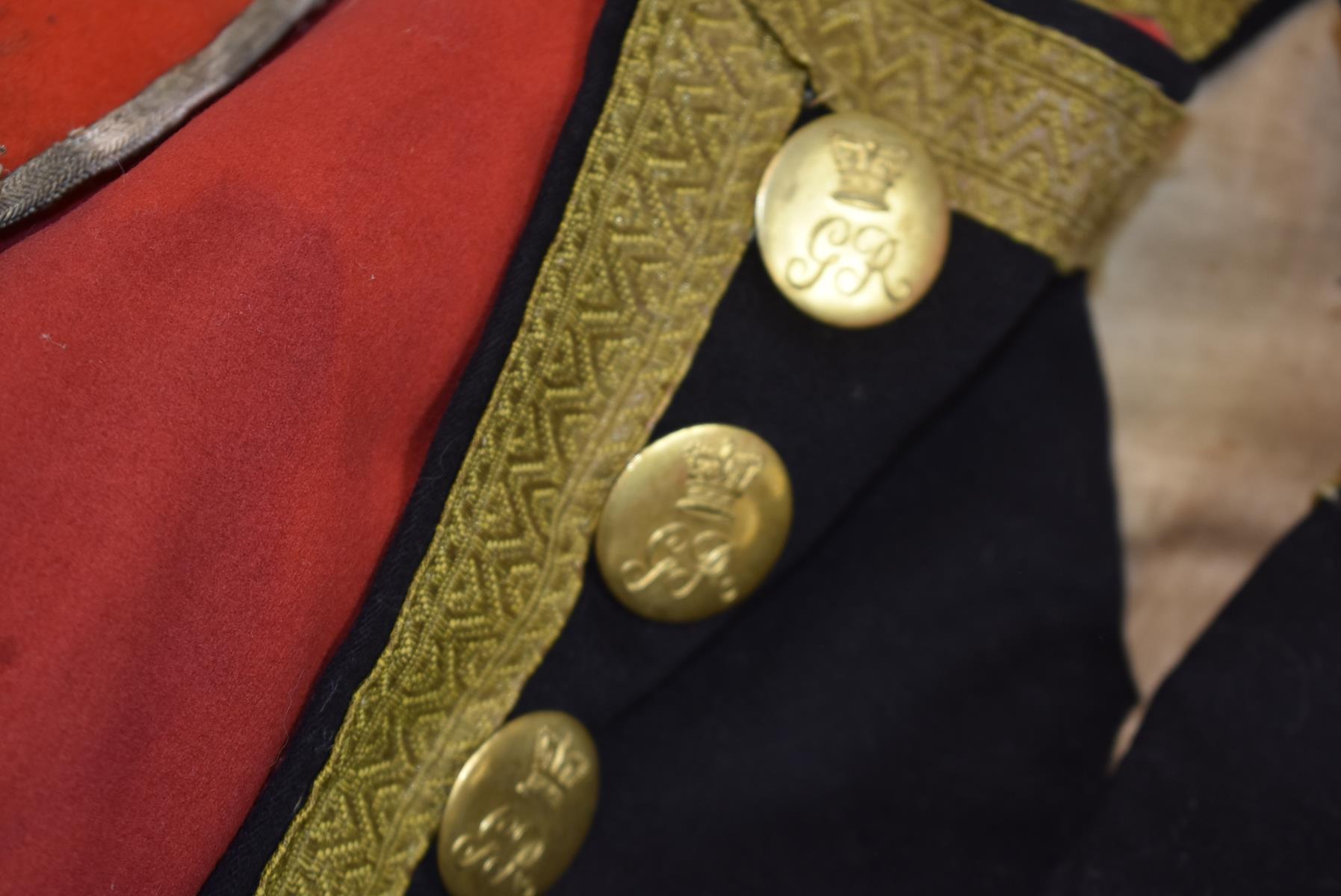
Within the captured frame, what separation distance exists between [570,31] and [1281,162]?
1.70 ft

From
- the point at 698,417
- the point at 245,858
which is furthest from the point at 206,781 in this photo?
the point at 698,417

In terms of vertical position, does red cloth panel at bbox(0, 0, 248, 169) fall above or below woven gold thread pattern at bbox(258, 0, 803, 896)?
above

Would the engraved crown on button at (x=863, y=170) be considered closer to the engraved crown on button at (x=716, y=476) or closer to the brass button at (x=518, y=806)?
the engraved crown on button at (x=716, y=476)

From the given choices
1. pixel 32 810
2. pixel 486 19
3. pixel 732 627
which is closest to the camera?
pixel 32 810

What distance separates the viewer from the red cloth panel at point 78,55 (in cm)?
50

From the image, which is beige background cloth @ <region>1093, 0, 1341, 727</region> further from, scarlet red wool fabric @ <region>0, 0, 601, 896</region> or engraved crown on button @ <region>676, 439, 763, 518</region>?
scarlet red wool fabric @ <region>0, 0, 601, 896</region>

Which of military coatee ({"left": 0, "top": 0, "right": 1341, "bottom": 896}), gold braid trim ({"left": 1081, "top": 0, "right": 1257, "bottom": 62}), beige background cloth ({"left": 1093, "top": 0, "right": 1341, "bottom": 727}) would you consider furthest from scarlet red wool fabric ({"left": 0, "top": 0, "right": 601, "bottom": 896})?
beige background cloth ({"left": 1093, "top": 0, "right": 1341, "bottom": 727})

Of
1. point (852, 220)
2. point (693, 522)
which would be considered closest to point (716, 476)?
point (693, 522)

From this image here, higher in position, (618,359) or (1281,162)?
(618,359)

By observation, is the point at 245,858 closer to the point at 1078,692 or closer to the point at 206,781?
the point at 206,781

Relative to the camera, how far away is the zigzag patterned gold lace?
0.50 metres

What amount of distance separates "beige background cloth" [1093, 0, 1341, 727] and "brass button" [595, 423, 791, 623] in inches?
13.6

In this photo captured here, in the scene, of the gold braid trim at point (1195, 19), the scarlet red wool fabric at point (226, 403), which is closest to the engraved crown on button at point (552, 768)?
the scarlet red wool fabric at point (226, 403)

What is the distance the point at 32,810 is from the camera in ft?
1.36
